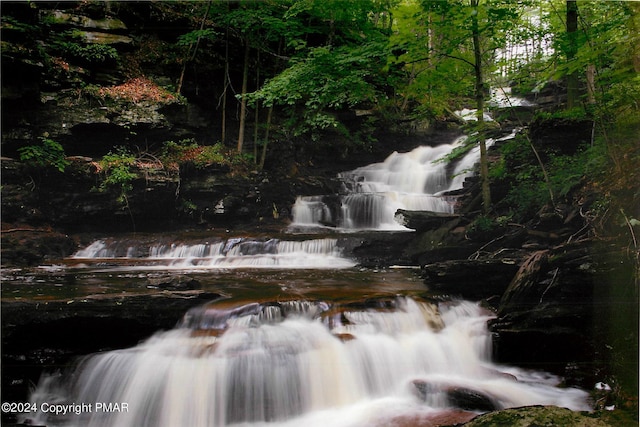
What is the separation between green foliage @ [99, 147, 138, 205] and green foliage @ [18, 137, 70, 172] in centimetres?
56

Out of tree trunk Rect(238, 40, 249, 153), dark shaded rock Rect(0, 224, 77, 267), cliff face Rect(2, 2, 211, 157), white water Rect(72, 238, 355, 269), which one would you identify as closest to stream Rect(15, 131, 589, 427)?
dark shaded rock Rect(0, 224, 77, 267)

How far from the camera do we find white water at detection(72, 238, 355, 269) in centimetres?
538

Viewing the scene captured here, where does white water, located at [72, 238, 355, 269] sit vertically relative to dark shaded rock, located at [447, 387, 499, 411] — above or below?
above

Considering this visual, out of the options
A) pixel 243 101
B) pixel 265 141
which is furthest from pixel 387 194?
pixel 243 101

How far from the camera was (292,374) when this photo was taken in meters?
2.97

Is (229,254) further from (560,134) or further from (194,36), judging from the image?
(560,134)

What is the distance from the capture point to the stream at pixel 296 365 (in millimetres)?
2781

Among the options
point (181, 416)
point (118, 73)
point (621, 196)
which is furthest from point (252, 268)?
point (621, 196)

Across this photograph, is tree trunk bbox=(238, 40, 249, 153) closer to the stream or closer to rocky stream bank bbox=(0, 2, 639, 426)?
rocky stream bank bbox=(0, 2, 639, 426)

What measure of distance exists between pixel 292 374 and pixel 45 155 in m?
4.53

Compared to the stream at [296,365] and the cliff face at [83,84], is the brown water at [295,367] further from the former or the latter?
the cliff face at [83,84]

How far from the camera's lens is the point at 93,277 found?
172 inches

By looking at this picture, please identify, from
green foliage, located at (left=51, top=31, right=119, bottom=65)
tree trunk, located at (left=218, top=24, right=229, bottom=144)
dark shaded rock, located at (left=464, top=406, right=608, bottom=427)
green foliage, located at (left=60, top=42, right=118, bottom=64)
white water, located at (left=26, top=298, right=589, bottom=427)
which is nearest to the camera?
dark shaded rock, located at (left=464, top=406, right=608, bottom=427)

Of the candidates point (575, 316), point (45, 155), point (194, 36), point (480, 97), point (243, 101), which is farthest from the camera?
point (243, 101)
